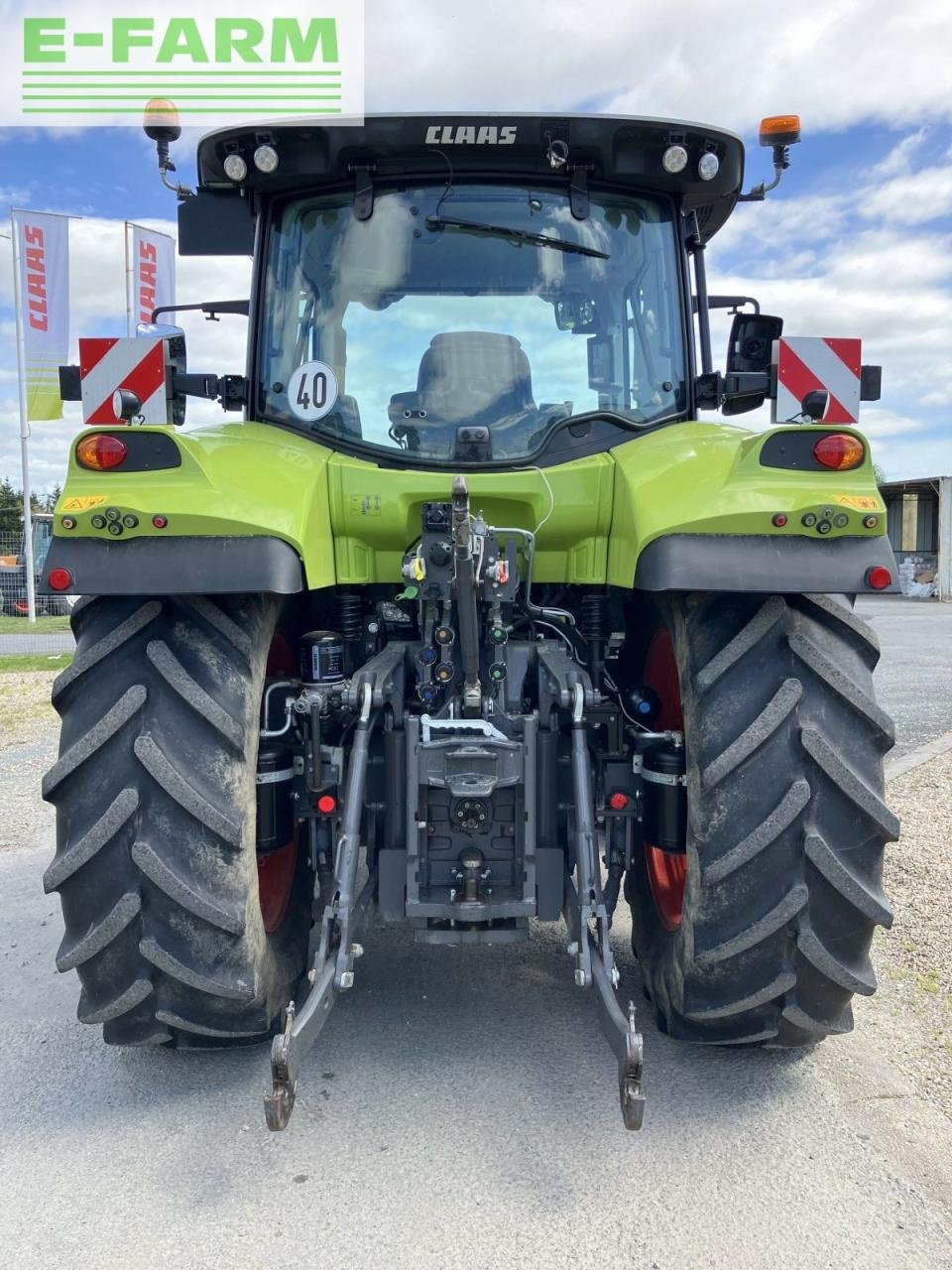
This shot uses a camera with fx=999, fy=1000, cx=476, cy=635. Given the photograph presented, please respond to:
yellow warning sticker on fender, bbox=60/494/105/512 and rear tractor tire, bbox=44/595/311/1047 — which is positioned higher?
yellow warning sticker on fender, bbox=60/494/105/512

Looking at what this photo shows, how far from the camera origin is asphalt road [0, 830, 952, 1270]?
6.93ft

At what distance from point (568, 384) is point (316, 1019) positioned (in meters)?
2.02

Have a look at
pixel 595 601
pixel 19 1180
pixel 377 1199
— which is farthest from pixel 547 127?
pixel 19 1180

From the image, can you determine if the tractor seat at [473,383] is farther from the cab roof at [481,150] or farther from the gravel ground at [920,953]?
the gravel ground at [920,953]

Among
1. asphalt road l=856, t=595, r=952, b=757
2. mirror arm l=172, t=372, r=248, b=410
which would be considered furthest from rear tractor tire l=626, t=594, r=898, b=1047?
asphalt road l=856, t=595, r=952, b=757

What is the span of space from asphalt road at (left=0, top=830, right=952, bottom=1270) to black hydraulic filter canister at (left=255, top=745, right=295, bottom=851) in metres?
0.63

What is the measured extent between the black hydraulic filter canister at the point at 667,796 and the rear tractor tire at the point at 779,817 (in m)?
0.20

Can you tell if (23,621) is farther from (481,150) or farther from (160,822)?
(160,822)

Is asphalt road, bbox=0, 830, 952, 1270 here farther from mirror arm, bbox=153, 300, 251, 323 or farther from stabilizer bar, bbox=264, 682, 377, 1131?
mirror arm, bbox=153, 300, 251, 323

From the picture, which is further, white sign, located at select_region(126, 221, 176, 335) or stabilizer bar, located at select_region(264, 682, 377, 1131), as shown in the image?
white sign, located at select_region(126, 221, 176, 335)

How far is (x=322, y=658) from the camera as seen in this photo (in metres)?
2.93

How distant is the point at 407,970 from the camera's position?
11.4 ft

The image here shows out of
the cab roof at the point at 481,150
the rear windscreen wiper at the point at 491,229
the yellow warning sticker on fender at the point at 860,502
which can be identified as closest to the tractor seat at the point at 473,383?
the rear windscreen wiper at the point at 491,229

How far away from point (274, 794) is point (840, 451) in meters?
1.78
